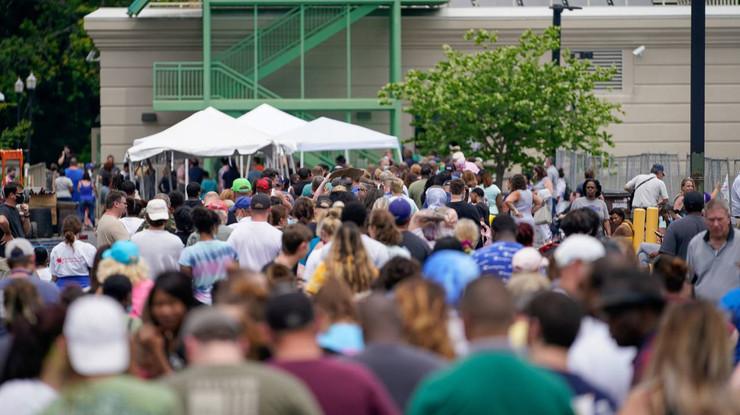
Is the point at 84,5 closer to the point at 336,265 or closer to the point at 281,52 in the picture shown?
the point at 281,52

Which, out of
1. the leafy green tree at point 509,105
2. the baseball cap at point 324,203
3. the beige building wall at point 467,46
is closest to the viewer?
the baseball cap at point 324,203

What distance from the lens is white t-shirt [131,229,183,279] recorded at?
1223 centimetres

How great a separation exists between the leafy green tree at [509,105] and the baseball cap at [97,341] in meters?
24.5

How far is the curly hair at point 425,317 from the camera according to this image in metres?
7.01

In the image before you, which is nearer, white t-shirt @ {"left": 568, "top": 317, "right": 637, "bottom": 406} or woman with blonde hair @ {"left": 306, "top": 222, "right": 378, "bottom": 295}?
white t-shirt @ {"left": 568, "top": 317, "right": 637, "bottom": 406}

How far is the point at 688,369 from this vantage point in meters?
5.95

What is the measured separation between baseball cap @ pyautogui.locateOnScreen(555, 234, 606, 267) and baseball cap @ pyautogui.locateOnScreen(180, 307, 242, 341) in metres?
3.06

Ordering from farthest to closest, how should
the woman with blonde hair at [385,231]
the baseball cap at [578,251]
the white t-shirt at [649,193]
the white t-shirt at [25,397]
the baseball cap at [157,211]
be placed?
the white t-shirt at [649,193] → the baseball cap at [157,211] → the woman with blonde hair at [385,231] → the baseball cap at [578,251] → the white t-shirt at [25,397]

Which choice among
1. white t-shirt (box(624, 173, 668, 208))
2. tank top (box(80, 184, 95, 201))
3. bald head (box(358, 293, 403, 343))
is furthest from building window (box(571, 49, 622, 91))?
bald head (box(358, 293, 403, 343))

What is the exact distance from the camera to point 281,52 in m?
36.8

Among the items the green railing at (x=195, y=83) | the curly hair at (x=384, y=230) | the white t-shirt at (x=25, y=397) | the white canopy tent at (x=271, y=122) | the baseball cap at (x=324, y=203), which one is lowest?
the white t-shirt at (x=25, y=397)

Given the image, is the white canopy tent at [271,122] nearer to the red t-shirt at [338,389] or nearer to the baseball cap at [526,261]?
the baseball cap at [526,261]

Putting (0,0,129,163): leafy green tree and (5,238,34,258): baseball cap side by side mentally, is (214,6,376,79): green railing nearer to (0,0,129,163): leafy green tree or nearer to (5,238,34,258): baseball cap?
(0,0,129,163): leafy green tree

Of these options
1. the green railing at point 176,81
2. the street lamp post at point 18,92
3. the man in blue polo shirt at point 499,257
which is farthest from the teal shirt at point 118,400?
the street lamp post at point 18,92
